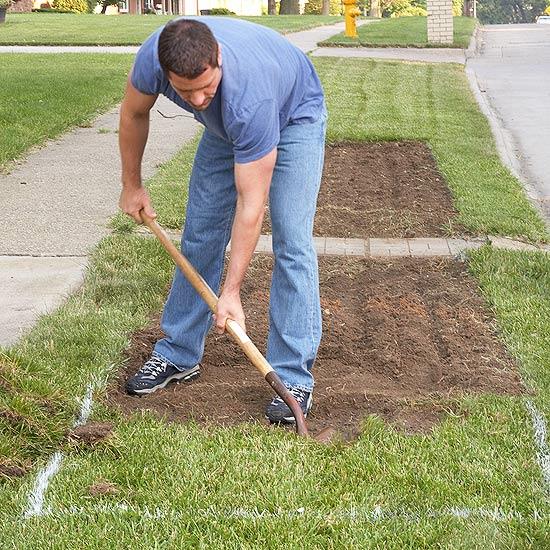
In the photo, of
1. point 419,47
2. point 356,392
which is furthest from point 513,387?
point 419,47

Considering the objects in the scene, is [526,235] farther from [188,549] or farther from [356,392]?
[188,549]

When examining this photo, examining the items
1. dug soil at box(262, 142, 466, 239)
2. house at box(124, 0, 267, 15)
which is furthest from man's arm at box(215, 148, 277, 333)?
house at box(124, 0, 267, 15)

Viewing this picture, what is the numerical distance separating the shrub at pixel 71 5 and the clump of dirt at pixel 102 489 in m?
39.8

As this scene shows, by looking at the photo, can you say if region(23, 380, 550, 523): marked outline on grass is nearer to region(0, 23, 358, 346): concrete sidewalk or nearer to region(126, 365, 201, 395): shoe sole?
region(126, 365, 201, 395): shoe sole

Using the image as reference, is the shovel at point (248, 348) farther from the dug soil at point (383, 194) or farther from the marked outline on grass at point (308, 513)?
the dug soil at point (383, 194)

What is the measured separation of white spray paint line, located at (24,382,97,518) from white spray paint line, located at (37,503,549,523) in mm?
59

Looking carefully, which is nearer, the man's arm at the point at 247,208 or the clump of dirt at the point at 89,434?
the man's arm at the point at 247,208

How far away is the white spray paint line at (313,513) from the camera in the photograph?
3414 mm

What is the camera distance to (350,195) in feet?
27.1

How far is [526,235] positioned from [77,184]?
147 inches

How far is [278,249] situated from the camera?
427cm

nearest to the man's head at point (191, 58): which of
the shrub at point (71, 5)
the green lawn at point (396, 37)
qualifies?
the green lawn at point (396, 37)

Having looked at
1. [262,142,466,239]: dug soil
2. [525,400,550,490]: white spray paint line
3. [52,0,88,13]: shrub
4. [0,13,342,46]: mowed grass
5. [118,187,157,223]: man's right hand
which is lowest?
[52,0,88,13]: shrub

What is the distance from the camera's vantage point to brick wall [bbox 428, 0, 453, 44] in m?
21.8
